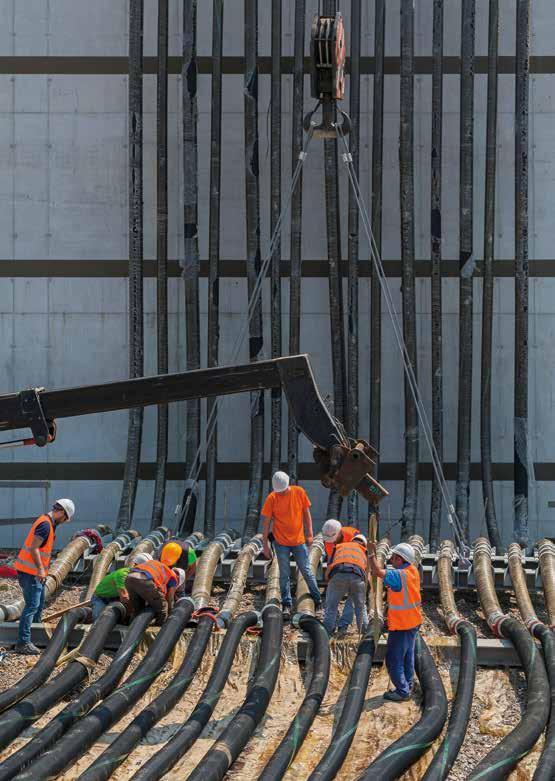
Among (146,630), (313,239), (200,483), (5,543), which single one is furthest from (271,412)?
(146,630)

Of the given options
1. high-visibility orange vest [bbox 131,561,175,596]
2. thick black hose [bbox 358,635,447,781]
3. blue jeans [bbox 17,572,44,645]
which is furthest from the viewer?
high-visibility orange vest [bbox 131,561,175,596]

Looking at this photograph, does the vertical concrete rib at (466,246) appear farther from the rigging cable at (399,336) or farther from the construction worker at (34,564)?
the construction worker at (34,564)

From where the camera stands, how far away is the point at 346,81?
57.1ft

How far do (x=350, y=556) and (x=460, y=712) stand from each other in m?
2.29

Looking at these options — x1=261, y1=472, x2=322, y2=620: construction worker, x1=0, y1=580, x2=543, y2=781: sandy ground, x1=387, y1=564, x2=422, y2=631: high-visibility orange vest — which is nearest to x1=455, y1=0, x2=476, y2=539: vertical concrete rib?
x1=261, y1=472, x2=322, y2=620: construction worker

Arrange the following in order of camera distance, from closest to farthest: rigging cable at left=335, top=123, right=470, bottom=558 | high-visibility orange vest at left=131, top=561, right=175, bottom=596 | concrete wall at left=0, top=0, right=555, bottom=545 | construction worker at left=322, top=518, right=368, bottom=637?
high-visibility orange vest at left=131, top=561, right=175, bottom=596 < construction worker at left=322, top=518, right=368, bottom=637 < rigging cable at left=335, top=123, right=470, bottom=558 < concrete wall at left=0, top=0, right=555, bottom=545

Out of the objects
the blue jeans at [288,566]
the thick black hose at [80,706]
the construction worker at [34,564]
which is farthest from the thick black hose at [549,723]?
the construction worker at [34,564]

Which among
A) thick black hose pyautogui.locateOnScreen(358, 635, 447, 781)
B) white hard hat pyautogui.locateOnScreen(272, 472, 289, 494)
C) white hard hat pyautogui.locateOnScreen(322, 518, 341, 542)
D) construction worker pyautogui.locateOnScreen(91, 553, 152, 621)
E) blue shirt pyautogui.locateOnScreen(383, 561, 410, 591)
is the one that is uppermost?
white hard hat pyautogui.locateOnScreen(272, 472, 289, 494)

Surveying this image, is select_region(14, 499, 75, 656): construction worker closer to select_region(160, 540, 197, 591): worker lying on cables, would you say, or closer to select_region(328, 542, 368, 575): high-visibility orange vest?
select_region(160, 540, 197, 591): worker lying on cables

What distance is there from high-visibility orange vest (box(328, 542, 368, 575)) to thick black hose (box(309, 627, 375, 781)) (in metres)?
0.68

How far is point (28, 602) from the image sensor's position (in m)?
10.9

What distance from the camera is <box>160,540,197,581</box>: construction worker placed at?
12156 mm

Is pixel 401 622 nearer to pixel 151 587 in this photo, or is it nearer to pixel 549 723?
pixel 549 723

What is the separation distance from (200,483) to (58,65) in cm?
697
